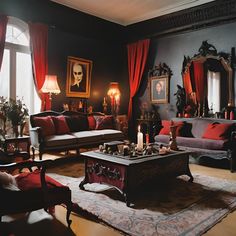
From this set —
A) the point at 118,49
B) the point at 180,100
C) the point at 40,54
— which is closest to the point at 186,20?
the point at 180,100

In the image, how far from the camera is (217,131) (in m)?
5.20

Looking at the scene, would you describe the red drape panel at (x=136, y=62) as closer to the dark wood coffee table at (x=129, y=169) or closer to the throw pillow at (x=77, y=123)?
the throw pillow at (x=77, y=123)

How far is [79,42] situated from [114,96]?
1.76 metres

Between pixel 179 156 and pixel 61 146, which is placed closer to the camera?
pixel 179 156

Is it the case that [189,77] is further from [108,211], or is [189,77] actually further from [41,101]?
[108,211]

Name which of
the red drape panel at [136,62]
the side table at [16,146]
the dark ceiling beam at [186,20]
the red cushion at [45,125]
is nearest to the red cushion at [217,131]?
the dark ceiling beam at [186,20]

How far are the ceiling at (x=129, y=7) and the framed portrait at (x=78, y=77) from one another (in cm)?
129

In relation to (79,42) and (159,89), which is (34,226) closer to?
(159,89)

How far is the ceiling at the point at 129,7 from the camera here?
609 centimetres

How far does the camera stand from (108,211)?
286cm

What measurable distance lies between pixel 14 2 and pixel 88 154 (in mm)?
3987

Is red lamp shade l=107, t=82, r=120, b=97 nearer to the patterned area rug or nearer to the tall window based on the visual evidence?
the tall window

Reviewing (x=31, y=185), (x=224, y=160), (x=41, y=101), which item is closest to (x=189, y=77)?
(x=224, y=160)

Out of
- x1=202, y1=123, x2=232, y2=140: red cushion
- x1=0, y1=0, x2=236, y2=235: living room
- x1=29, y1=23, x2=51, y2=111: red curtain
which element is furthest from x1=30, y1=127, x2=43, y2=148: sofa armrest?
x1=202, y1=123, x2=232, y2=140: red cushion
